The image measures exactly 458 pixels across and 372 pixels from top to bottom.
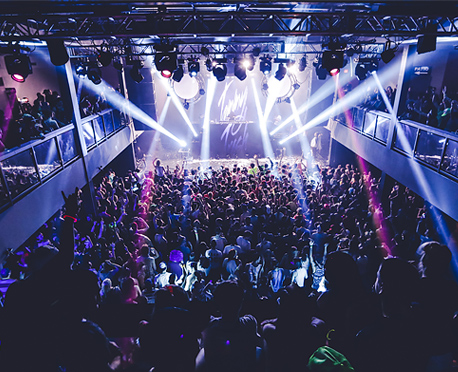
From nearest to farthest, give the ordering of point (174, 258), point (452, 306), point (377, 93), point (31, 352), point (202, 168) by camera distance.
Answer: point (31, 352), point (452, 306), point (174, 258), point (377, 93), point (202, 168)

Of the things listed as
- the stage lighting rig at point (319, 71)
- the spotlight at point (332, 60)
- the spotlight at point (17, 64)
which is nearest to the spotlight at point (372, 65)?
the stage lighting rig at point (319, 71)

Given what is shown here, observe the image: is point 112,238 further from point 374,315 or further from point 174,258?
point 374,315

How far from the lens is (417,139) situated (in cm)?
726

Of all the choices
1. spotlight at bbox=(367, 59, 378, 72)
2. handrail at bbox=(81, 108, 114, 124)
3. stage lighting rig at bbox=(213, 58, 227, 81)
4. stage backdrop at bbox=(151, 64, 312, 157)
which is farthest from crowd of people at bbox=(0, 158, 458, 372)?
stage backdrop at bbox=(151, 64, 312, 157)

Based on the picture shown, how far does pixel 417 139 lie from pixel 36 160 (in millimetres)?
9081

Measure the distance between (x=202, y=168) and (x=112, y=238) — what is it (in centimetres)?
910

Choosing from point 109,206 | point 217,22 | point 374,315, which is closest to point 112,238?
point 109,206

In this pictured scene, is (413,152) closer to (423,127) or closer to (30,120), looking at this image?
(423,127)

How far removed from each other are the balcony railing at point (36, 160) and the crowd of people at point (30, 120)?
23 cm

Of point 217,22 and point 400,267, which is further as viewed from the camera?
point 217,22

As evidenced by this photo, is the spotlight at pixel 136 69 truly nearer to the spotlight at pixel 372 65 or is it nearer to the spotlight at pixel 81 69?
the spotlight at pixel 81 69

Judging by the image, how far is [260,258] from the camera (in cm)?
525

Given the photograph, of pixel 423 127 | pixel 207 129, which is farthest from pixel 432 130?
pixel 207 129

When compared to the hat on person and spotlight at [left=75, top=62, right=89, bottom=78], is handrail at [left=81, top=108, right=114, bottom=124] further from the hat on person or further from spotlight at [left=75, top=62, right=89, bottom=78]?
the hat on person
